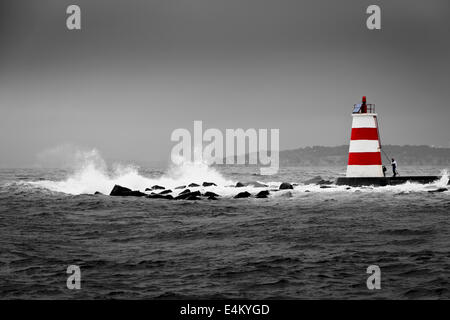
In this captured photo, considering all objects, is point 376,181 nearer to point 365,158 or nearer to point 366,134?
point 365,158

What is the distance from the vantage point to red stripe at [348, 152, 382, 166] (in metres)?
23.3

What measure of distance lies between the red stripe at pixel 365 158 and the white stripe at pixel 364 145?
18 centimetres

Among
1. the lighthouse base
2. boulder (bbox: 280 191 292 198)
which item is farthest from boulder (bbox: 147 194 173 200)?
the lighthouse base

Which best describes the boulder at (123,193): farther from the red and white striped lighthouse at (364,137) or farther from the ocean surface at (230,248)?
the red and white striped lighthouse at (364,137)

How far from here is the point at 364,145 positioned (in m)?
23.2

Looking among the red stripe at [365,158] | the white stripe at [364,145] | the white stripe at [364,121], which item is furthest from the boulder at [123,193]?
the white stripe at [364,121]

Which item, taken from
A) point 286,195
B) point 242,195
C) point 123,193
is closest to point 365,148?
point 286,195

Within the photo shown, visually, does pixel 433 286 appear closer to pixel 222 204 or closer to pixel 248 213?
pixel 248 213

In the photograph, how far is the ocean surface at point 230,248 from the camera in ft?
27.9

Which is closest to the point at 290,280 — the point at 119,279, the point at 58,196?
the point at 119,279

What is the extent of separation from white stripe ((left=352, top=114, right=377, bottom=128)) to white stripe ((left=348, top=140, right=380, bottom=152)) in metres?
0.71

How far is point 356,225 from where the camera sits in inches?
577
